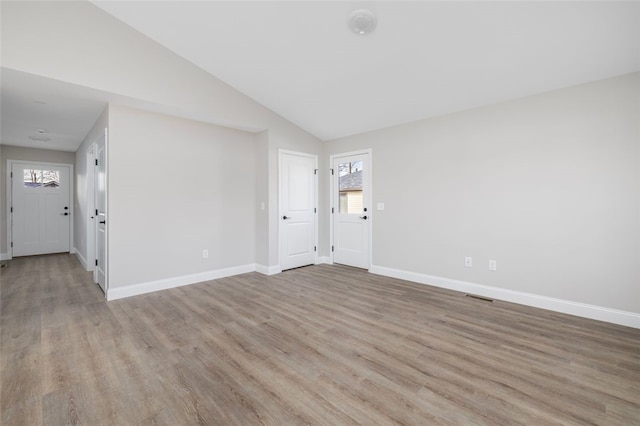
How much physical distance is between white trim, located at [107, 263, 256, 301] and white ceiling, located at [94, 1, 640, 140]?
116 inches

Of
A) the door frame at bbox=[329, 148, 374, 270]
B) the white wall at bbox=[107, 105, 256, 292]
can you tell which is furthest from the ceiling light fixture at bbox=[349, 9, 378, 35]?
the white wall at bbox=[107, 105, 256, 292]

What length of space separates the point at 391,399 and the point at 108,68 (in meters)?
4.22

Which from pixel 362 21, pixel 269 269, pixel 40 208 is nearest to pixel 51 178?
pixel 40 208

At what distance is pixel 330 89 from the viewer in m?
3.89

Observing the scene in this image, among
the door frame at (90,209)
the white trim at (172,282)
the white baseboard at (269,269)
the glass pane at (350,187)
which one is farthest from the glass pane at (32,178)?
the glass pane at (350,187)

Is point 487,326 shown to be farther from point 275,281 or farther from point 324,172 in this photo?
point 324,172

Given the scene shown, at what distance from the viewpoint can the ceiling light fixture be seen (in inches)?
101

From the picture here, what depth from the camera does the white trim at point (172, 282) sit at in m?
3.55

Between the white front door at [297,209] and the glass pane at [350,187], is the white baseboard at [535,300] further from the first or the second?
the white front door at [297,209]

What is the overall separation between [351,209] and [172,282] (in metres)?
3.22

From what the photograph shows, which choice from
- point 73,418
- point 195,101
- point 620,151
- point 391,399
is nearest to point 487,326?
Answer: point 391,399

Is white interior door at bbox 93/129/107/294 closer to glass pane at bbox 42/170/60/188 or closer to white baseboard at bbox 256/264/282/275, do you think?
white baseboard at bbox 256/264/282/275

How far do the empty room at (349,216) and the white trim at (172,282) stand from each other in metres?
0.02

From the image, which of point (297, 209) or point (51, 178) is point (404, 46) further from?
point (51, 178)
